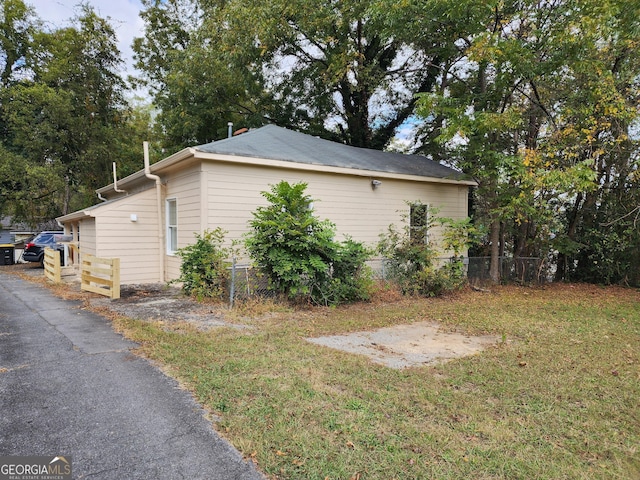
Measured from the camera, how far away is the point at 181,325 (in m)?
5.35

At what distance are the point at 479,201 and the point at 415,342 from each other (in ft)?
24.3

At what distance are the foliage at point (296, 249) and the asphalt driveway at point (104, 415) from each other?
279 centimetres

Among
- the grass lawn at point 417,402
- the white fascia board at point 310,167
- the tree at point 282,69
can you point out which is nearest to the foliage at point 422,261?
the white fascia board at point 310,167

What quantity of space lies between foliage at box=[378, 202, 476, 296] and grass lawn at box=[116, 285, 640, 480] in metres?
2.74

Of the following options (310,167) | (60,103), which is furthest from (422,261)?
(60,103)

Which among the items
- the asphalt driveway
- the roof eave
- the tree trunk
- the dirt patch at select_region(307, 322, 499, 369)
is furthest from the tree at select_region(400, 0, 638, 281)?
the asphalt driveway

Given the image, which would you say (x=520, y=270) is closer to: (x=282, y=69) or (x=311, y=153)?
(x=311, y=153)

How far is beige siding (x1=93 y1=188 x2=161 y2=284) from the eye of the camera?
871cm

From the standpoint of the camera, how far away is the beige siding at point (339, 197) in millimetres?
8031

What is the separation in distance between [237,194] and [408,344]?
5.00 metres

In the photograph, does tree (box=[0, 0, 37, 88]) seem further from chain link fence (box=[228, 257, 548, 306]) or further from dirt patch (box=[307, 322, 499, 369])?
dirt patch (box=[307, 322, 499, 369])

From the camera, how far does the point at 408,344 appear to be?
494cm

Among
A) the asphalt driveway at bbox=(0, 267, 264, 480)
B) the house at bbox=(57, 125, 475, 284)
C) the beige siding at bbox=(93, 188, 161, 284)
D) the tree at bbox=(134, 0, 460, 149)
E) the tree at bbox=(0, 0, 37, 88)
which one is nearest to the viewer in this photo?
the asphalt driveway at bbox=(0, 267, 264, 480)

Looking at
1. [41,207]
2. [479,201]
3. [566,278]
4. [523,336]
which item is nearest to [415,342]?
[523,336]
